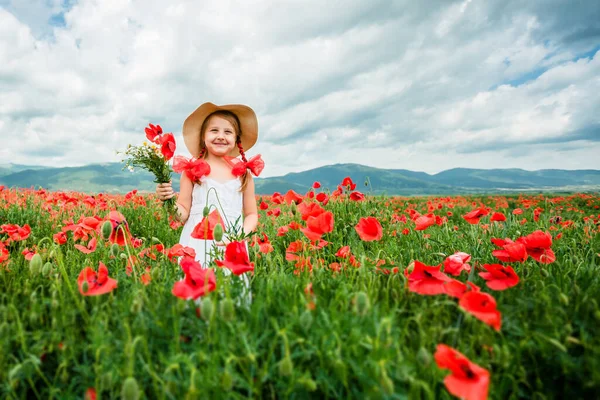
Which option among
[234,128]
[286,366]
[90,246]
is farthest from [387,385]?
[234,128]

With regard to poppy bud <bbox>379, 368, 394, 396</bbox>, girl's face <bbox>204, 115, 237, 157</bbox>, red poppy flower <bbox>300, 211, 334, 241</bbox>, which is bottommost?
poppy bud <bbox>379, 368, 394, 396</bbox>

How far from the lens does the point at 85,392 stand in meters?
1.21

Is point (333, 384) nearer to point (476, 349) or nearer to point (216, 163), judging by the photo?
point (476, 349)

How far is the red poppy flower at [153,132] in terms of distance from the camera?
2.70 m

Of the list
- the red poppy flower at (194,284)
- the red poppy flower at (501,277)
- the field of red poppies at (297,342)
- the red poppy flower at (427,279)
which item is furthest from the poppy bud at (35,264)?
the red poppy flower at (501,277)

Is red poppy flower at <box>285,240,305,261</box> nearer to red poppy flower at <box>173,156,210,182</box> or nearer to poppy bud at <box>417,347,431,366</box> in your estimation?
red poppy flower at <box>173,156,210,182</box>

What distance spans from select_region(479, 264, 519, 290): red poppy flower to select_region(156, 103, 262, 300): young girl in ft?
6.85

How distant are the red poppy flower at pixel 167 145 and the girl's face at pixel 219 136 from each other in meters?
0.70

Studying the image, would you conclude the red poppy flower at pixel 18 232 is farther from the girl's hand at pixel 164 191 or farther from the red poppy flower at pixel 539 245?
the red poppy flower at pixel 539 245

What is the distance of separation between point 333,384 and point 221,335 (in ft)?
1.41

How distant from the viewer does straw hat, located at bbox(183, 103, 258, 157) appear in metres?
3.47

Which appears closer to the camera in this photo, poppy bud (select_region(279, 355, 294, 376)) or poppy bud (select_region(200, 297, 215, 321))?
poppy bud (select_region(279, 355, 294, 376))

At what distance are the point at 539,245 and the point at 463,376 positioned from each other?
1317mm

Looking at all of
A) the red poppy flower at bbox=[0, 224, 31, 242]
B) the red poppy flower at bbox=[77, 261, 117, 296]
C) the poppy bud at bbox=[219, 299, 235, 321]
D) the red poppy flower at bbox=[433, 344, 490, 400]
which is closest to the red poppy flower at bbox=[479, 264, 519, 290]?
the red poppy flower at bbox=[433, 344, 490, 400]
